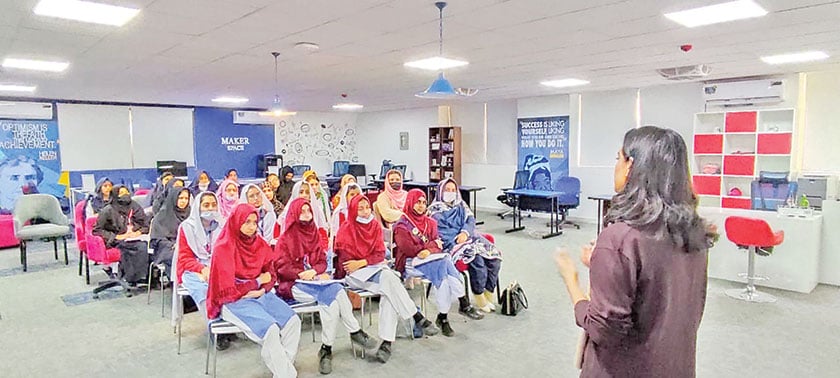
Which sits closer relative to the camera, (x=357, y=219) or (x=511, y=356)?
(x=511, y=356)

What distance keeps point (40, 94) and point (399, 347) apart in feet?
28.2

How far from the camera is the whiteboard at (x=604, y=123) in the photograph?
29.8ft

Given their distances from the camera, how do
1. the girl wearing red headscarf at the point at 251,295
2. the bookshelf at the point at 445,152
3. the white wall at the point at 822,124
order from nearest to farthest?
the girl wearing red headscarf at the point at 251,295 → the white wall at the point at 822,124 → the bookshelf at the point at 445,152

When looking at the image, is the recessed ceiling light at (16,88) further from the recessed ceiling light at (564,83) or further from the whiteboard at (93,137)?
the recessed ceiling light at (564,83)

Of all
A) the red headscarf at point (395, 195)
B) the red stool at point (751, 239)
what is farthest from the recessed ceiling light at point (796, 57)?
the red headscarf at point (395, 195)

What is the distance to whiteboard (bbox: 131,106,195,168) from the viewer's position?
35.6 ft

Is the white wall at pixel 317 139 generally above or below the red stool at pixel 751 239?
above

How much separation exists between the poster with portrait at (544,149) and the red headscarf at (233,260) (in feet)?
23.1

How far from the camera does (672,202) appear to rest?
4.27 feet

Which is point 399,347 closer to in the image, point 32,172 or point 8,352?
point 8,352

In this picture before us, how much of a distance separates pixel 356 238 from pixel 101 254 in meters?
2.95

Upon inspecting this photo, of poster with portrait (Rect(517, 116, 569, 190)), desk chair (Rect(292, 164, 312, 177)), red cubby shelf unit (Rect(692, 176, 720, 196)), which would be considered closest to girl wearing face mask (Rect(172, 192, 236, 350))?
poster with portrait (Rect(517, 116, 569, 190))

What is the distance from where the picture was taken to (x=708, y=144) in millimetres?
7840

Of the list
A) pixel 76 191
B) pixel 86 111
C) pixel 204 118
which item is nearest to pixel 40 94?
pixel 86 111
